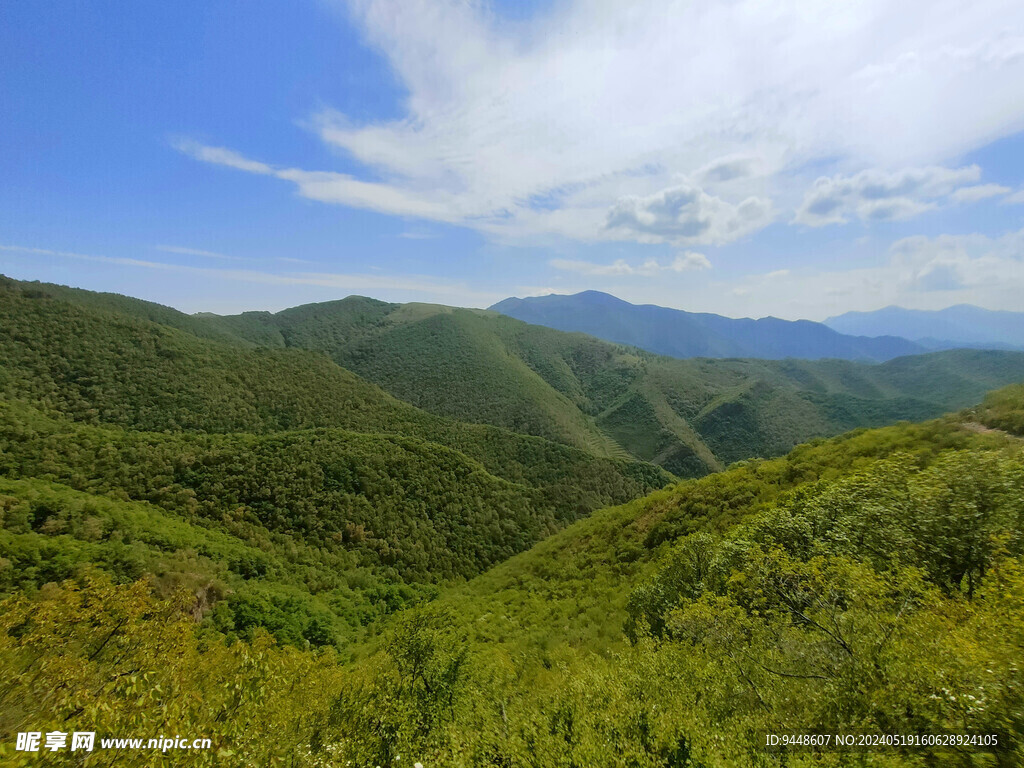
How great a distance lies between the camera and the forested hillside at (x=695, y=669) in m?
9.86

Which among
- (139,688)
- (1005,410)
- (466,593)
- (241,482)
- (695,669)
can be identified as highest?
(1005,410)

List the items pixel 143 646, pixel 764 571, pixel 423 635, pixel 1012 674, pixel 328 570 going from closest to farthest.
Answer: pixel 1012 674 → pixel 143 646 → pixel 764 571 → pixel 423 635 → pixel 328 570

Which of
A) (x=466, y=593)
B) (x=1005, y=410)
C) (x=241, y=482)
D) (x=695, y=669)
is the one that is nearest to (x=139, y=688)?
(x=695, y=669)

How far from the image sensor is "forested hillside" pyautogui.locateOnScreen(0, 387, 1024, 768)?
9.86 metres

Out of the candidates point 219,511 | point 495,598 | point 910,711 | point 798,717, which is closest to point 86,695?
point 798,717

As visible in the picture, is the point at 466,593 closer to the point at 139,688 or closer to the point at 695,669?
the point at 695,669

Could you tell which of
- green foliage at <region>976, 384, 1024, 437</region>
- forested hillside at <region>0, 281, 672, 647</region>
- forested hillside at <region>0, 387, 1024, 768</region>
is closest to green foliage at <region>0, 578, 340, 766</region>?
forested hillside at <region>0, 387, 1024, 768</region>

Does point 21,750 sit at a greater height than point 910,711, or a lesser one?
lesser

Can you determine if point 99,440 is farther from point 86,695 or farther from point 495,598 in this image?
point 86,695

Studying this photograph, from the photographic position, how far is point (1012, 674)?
850cm

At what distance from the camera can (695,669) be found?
15.6 meters

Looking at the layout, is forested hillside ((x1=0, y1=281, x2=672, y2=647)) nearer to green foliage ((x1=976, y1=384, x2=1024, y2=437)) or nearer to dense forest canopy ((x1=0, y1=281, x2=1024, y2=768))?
dense forest canopy ((x1=0, y1=281, x2=1024, y2=768))

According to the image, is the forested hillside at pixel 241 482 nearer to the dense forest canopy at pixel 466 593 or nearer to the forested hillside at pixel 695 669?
the dense forest canopy at pixel 466 593

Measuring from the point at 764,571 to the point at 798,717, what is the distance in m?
8.09
